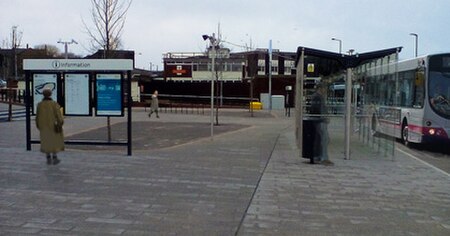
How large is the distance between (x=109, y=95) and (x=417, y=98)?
963cm

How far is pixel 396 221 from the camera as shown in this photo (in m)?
6.33

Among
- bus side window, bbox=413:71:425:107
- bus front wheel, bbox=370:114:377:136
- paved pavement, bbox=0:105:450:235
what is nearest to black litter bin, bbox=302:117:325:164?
paved pavement, bbox=0:105:450:235

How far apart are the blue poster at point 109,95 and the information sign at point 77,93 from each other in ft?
1.10

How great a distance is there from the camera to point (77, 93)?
12047 mm

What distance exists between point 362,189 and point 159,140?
8.40m

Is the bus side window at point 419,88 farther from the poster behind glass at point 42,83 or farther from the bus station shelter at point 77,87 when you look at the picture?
the poster behind glass at point 42,83

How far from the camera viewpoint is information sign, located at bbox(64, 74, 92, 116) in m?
12.0

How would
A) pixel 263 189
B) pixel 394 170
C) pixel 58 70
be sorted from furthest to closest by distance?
pixel 58 70, pixel 394 170, pixel 263 189

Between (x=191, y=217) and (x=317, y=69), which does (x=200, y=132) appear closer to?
(x=317, y=69)

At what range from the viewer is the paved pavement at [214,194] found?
5938 millimetres

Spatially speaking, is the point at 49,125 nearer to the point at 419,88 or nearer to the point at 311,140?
the point at 311,140

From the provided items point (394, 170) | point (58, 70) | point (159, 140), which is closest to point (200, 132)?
point (159, 140)

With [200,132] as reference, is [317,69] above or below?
above

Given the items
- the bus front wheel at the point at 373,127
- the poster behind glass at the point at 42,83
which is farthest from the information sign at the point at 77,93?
the bus front wheel at the point at 373,127
